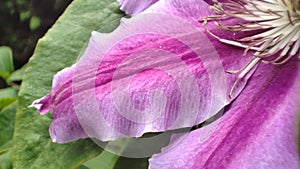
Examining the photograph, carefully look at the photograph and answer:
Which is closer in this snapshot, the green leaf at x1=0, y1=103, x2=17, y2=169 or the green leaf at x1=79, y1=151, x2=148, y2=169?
the green leaf at x1=79, y1=151, x2=148, y2=169

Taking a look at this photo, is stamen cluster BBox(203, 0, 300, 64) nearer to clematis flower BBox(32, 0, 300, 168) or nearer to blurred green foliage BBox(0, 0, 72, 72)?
clematis flower BBox(32, 0, 300, 168)

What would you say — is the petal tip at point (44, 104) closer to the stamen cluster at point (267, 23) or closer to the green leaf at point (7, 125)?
the stamen cluster at point (267, 23)

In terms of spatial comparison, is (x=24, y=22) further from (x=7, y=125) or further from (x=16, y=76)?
(x=7, y=125)

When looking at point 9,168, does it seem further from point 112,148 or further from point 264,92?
point 264,92

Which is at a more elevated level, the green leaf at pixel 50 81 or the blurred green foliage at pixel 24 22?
the green leaf at pixel 50 81

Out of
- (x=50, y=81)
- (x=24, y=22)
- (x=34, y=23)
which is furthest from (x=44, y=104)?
(x=24, y=22)

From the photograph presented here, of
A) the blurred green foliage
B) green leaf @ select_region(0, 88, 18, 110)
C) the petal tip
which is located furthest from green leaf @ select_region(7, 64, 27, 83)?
the petal tip

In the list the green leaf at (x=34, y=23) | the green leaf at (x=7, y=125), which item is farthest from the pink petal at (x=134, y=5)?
the green leaf at (x=34, y=23)

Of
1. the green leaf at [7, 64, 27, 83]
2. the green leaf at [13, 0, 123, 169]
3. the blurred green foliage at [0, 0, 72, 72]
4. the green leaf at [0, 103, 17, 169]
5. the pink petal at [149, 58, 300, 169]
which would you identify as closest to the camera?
the pink petal at [149, 58, 300, 169]
